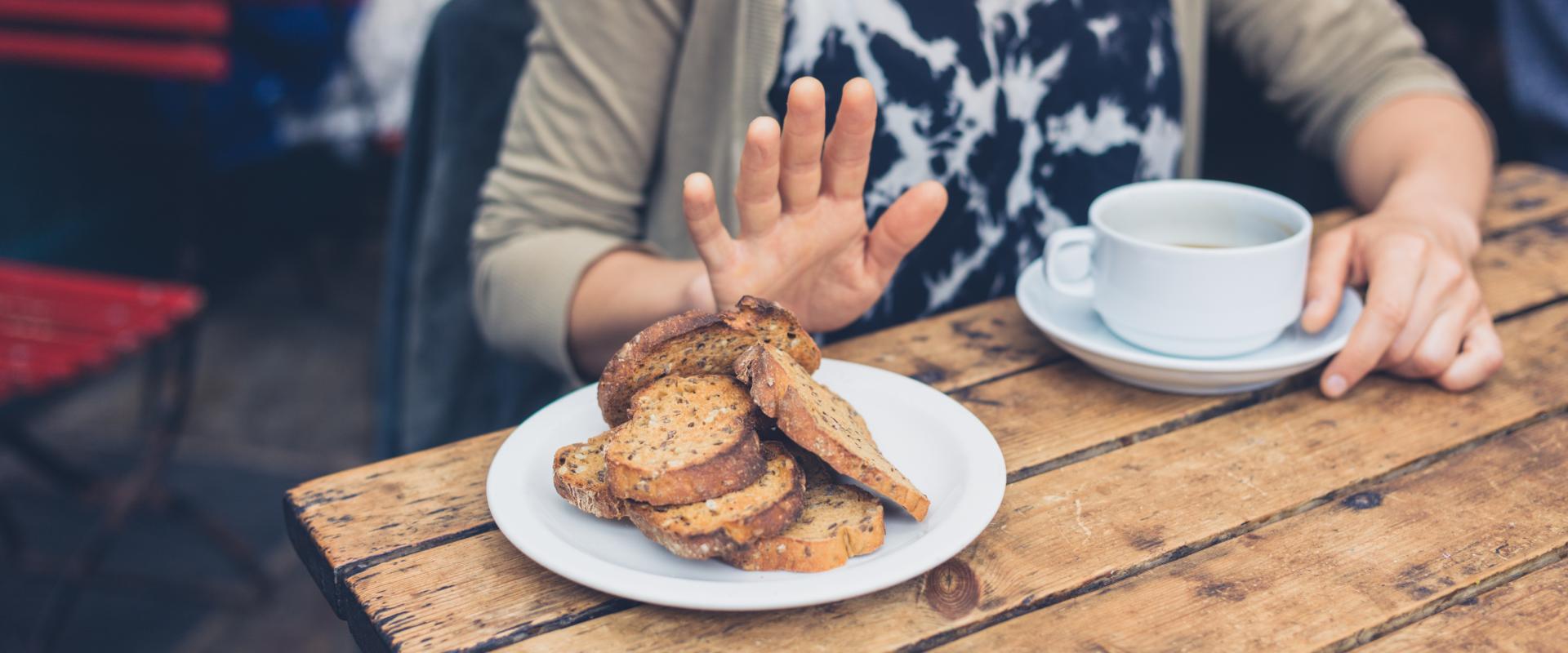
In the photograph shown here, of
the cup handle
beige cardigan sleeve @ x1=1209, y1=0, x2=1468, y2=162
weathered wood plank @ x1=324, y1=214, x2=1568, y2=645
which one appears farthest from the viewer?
beige cardigan sleeve @ x1=1209, y1=0, x2=1468, y2=162

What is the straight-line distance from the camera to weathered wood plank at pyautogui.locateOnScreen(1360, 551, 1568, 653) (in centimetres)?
68

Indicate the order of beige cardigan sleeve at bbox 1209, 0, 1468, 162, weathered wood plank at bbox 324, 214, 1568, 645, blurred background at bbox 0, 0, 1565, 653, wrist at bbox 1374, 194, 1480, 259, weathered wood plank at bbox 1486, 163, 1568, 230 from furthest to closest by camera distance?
1. blurred background at bbox 0, 0, 1565, 653
2. beige cardigan sleeve at bbox 1209, 0, 1468, 162
3. weathered wood plank at bbox 1486, 163, 1568, 230
4. wrist at bbox 1374, 194, 1480, 259
5. weathered wood plank at bbox 324, 214, 1568, 645

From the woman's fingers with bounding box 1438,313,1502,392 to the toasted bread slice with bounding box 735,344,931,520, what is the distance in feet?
1.72

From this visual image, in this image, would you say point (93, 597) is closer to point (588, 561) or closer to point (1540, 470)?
point (588, 561)

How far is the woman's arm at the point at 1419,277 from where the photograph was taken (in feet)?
3.25

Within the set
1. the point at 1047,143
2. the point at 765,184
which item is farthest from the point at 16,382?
the point at 1047,143

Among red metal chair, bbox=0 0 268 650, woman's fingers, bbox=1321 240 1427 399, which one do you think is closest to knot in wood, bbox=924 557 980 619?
woman's fingers, bbox=1321 240 1427 399

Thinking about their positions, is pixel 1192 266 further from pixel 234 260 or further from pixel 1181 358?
pixel 234 260

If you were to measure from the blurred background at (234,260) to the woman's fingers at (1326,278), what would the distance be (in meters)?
0.98

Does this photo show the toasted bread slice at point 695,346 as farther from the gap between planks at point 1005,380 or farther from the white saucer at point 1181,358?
the white saucer at point 1181,358

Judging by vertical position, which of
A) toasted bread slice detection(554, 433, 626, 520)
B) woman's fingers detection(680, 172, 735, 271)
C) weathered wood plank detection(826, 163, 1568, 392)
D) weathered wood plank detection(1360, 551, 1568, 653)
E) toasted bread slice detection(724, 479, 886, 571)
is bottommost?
weathered wood plank detection(826, 163, 1568, 392)

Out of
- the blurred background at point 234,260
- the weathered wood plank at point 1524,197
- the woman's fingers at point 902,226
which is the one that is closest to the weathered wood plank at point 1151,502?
the woman's fingers at point 902,226

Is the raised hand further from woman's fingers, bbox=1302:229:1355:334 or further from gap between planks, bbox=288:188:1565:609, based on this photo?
woman's fingers, bbox=1302:229:1355:334

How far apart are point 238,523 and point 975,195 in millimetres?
1955
